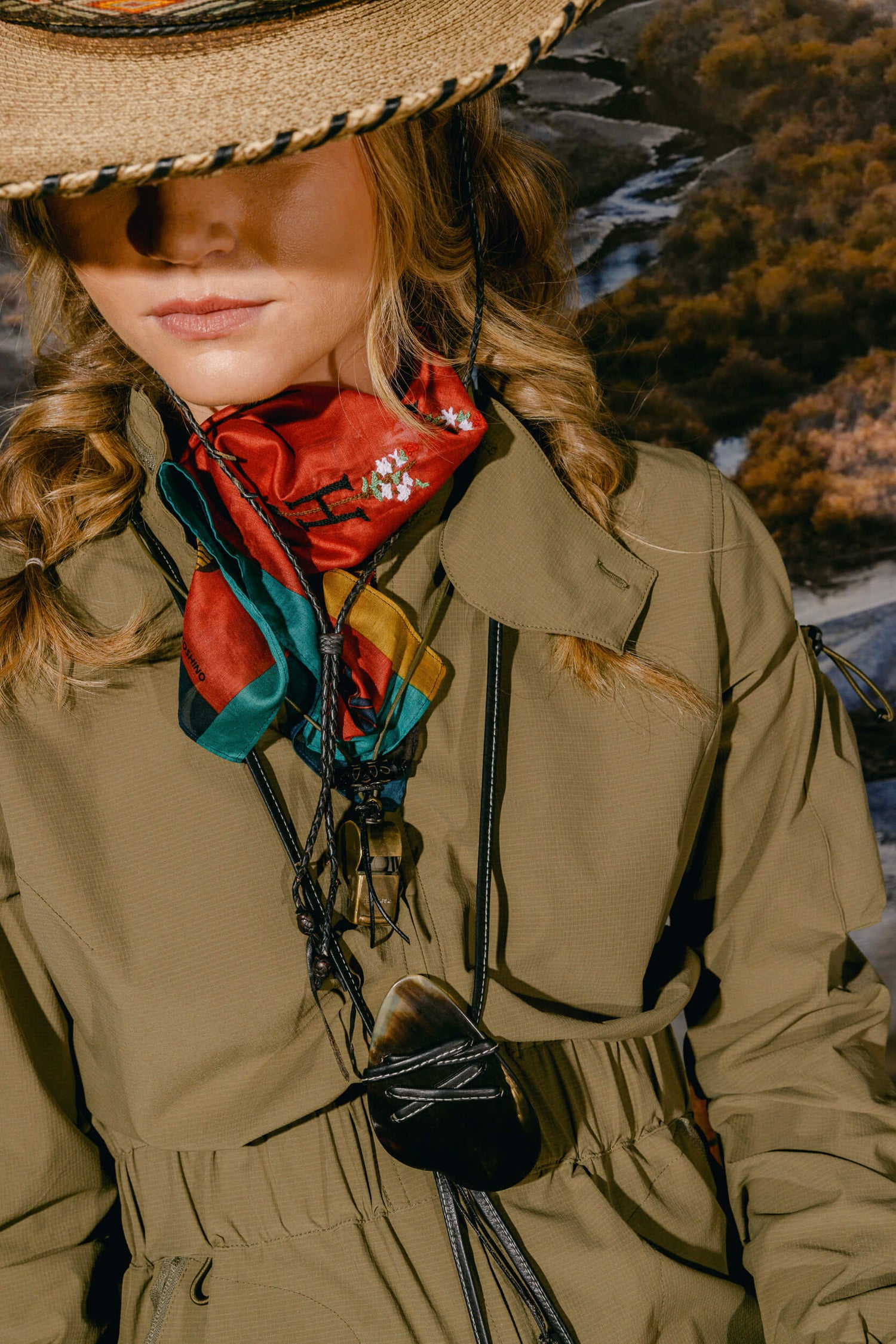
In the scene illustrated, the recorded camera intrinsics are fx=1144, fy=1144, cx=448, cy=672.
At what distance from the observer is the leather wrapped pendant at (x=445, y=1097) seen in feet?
2.72

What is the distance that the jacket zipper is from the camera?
86 centimetres

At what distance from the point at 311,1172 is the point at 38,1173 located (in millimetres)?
209

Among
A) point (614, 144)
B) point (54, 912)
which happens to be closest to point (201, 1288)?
Result: point (54, 912)

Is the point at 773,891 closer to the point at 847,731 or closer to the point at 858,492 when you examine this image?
the point at 847,731

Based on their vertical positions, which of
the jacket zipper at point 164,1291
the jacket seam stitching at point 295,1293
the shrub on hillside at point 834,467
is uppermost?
the shrub on hillside at point 834,467

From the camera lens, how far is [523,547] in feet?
3.07

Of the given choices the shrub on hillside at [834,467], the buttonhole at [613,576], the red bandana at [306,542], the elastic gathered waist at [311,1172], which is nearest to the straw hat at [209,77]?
the red bandana at [306,542]

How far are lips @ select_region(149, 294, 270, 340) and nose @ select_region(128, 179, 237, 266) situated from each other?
3 cm

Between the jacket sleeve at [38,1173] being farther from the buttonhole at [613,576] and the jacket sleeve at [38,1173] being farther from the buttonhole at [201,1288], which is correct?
the buttonhole at [613,576]

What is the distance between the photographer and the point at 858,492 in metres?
1.41

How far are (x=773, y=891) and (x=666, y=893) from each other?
5.2 inches

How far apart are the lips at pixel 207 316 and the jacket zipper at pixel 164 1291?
69 cm

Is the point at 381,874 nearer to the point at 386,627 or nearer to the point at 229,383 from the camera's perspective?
the point at 386,627

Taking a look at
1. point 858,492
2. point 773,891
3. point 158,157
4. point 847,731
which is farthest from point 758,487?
point 158,157
